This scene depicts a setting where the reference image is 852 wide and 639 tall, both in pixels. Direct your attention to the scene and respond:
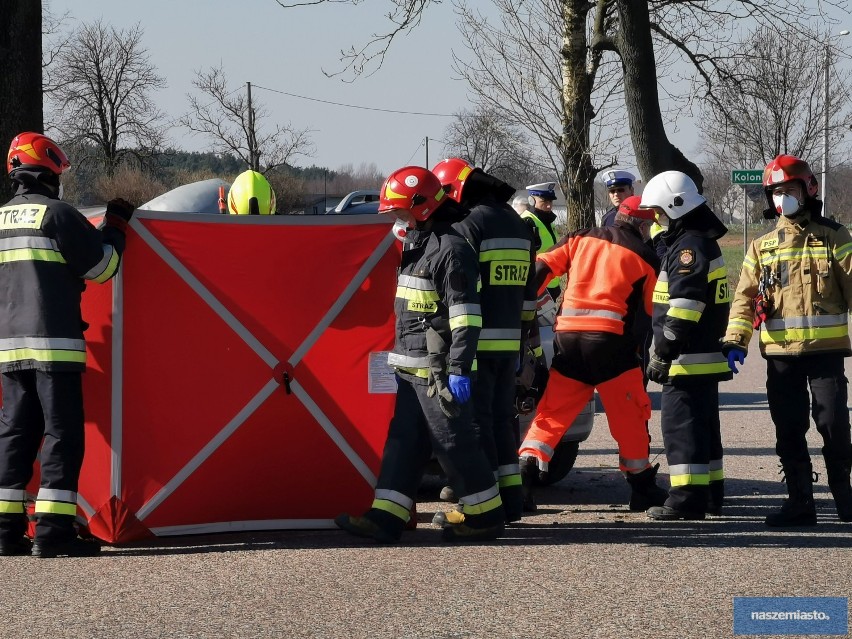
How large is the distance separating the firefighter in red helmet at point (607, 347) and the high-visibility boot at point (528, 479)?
20 centimetres

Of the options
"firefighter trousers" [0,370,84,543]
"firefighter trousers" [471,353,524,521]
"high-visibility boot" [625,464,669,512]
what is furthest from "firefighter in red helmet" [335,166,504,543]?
"firefighter trousers" [0,370,84,543]

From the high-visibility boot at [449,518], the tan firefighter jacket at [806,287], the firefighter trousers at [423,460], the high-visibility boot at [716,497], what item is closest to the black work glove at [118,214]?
the firefighter trousers at [423,460]

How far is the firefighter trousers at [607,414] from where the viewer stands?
286 inches

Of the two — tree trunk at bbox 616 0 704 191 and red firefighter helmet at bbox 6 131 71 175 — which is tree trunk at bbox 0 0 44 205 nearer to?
red firefighter helmet at bbox 6 131 71 175

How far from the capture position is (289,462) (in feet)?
22.0

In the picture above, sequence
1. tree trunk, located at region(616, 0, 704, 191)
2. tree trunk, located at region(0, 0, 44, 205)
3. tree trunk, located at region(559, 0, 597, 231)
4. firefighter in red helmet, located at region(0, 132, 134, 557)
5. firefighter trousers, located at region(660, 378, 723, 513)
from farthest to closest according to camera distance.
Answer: tree trunk, located at region(559, 0, 597, 231) < tree trunk, located at region(616, 0, 704, 191) < tree trunk, located at region(0, 0, 44, 205) < firefighter trousers, located at region(660, 378, 723, 513) < firefighter in red helmet, located at region(0, 132, 134, 557)

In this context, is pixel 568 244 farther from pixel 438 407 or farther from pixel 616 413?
pixel 438 407

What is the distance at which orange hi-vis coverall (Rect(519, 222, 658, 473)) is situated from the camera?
7230 mm

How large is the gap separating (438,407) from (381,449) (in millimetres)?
651

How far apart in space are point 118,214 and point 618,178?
12.3 ft

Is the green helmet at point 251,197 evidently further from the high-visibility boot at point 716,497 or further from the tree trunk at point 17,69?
the high-visibility boot at point 716,497

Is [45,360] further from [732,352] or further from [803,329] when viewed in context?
[803,329]

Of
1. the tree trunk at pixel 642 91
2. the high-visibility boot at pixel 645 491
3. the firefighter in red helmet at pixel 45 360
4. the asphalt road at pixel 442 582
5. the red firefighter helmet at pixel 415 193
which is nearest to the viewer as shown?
the asphalt road at pixel 442 582

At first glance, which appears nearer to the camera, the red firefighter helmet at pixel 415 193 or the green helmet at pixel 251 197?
the red firefighter helmet at pixel 415 193
